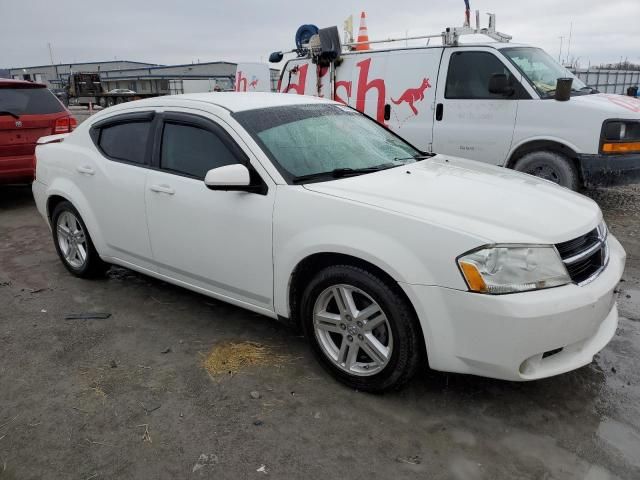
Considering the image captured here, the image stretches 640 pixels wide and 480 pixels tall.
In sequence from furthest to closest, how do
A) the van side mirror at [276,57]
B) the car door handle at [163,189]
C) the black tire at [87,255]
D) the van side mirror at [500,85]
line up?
the van side mirror at [276,57], the van side mirror at [500,85], the black tire at [87,255], the car door handle at [163,189]

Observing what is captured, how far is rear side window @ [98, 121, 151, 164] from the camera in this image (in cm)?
384

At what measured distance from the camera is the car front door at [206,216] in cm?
310

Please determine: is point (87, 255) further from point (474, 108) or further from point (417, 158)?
point (474, 108)

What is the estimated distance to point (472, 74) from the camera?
6508mm

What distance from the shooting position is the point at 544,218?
264cm

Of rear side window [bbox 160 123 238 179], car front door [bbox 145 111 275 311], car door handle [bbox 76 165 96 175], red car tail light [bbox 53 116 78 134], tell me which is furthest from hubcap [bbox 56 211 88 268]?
red car tail light [bbox 53 116 78 134]

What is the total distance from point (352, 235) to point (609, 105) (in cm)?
459

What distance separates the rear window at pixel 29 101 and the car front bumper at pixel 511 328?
6.54 m

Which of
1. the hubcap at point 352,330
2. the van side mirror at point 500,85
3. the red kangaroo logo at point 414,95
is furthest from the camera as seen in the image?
the red kangaroo logo at point 414,95

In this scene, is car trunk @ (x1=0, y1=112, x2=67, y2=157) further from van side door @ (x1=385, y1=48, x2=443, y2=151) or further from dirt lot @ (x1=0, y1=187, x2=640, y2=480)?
van side door @ (x1=385, y1=48, x2=443, y2=151)

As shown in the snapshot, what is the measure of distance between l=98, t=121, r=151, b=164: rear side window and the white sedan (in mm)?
15

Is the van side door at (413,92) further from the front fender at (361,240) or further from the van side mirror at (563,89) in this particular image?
the front fender at (361,240)

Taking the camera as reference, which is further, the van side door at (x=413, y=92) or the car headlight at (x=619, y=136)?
the van side door at (x=413, y=92)

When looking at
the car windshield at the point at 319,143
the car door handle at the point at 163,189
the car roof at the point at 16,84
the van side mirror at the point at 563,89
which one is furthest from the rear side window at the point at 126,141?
the van side mirror at the point at 563,89
